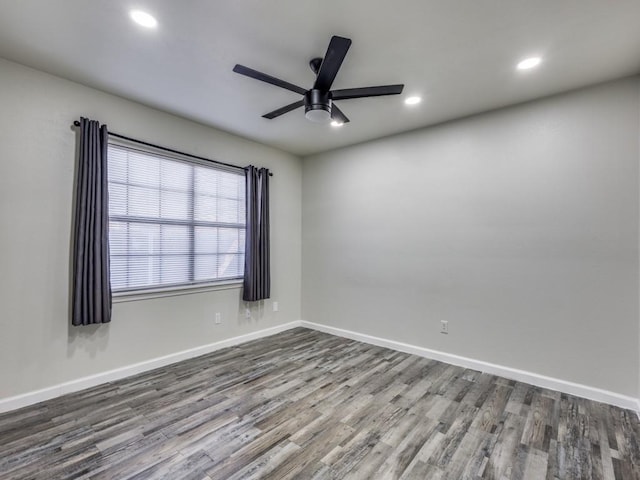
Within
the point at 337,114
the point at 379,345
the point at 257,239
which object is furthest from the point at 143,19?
the point at 379,345

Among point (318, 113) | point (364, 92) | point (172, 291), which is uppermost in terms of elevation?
point (364, 92)

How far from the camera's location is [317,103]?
234cm

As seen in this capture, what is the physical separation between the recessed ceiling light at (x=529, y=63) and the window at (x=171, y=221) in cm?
323

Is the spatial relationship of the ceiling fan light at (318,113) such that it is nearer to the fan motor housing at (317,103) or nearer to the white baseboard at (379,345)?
the fan motor housing at (317,103)

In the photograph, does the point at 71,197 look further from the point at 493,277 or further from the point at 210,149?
the point at 493,277

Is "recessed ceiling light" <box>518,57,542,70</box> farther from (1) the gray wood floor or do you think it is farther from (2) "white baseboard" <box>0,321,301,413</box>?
(2) "white baseboard" <box>0,321,301,413</box>

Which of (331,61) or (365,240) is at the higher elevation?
(331,61)

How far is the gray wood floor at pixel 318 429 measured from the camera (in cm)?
188

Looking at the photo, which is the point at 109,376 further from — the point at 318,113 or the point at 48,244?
the point at 318,113

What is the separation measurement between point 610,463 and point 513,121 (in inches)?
113

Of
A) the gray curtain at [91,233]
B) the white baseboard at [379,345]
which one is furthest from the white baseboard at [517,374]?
the gray curtain at [91,233]

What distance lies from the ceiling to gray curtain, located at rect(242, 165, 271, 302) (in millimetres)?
1192

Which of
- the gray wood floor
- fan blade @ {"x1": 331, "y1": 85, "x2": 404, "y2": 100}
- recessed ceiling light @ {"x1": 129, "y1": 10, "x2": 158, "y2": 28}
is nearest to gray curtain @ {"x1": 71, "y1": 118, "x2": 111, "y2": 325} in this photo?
the gray wood floor

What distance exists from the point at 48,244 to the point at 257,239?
2136 millimetres
